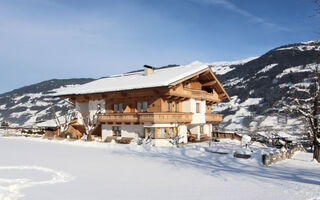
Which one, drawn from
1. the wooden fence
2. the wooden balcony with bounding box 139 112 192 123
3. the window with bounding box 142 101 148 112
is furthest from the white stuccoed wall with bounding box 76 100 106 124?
the wooden fence

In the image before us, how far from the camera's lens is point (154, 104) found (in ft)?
86.3

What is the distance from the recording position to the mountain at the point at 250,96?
9488 centimetres

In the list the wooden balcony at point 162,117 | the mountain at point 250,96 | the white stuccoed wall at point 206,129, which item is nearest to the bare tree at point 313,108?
the wooden balcony at point 162,117

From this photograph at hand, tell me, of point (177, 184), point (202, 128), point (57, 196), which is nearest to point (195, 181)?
point (177, 184)

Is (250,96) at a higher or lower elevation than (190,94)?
higher

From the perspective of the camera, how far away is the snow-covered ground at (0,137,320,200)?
8734mm

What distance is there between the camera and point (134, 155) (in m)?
17.1

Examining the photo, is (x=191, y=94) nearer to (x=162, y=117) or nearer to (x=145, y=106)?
(x=145, y=106)

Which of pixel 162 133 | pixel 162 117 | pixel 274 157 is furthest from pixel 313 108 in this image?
pixel 162 133

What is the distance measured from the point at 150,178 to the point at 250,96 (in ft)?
403

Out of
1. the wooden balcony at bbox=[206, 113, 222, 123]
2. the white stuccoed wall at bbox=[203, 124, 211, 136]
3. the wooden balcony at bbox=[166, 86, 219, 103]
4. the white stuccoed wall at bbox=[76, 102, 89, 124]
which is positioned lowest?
the white stuccoed wall at bbox=[203, 124, 211, 136]

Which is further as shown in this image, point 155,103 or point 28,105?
point 28,105

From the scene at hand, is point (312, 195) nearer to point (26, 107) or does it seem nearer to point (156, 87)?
point (156, 87)

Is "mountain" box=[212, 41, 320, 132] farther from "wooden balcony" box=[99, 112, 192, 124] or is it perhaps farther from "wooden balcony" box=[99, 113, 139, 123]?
"wooden balcony" box=[99, 113, 139, 123]
